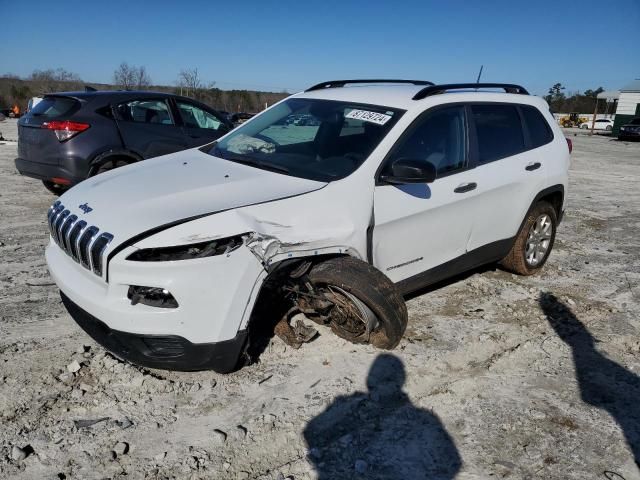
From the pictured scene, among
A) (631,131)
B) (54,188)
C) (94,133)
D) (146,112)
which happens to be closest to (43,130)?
(94,133)

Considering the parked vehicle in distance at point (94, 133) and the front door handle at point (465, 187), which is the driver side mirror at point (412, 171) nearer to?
the front door handle at point (465, 187)

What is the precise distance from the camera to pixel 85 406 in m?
2.84

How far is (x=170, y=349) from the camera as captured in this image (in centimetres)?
272

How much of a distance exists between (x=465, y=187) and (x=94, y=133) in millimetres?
4841

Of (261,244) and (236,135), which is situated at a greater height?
(236,135)

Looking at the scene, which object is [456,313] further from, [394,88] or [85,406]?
[85,406]

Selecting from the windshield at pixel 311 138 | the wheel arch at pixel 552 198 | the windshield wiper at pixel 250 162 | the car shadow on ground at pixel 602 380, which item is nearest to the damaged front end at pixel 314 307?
the windshield at pixel 311 138

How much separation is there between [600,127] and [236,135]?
2011 inches

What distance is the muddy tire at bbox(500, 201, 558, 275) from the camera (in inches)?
192

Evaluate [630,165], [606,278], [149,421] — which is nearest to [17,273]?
[149,421]

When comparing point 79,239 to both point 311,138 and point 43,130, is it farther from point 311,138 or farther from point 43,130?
point 43,130

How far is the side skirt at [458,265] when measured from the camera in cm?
379

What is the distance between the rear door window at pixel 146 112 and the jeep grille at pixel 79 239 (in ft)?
12.8

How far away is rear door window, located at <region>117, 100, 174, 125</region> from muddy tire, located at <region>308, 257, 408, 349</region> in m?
4.95
